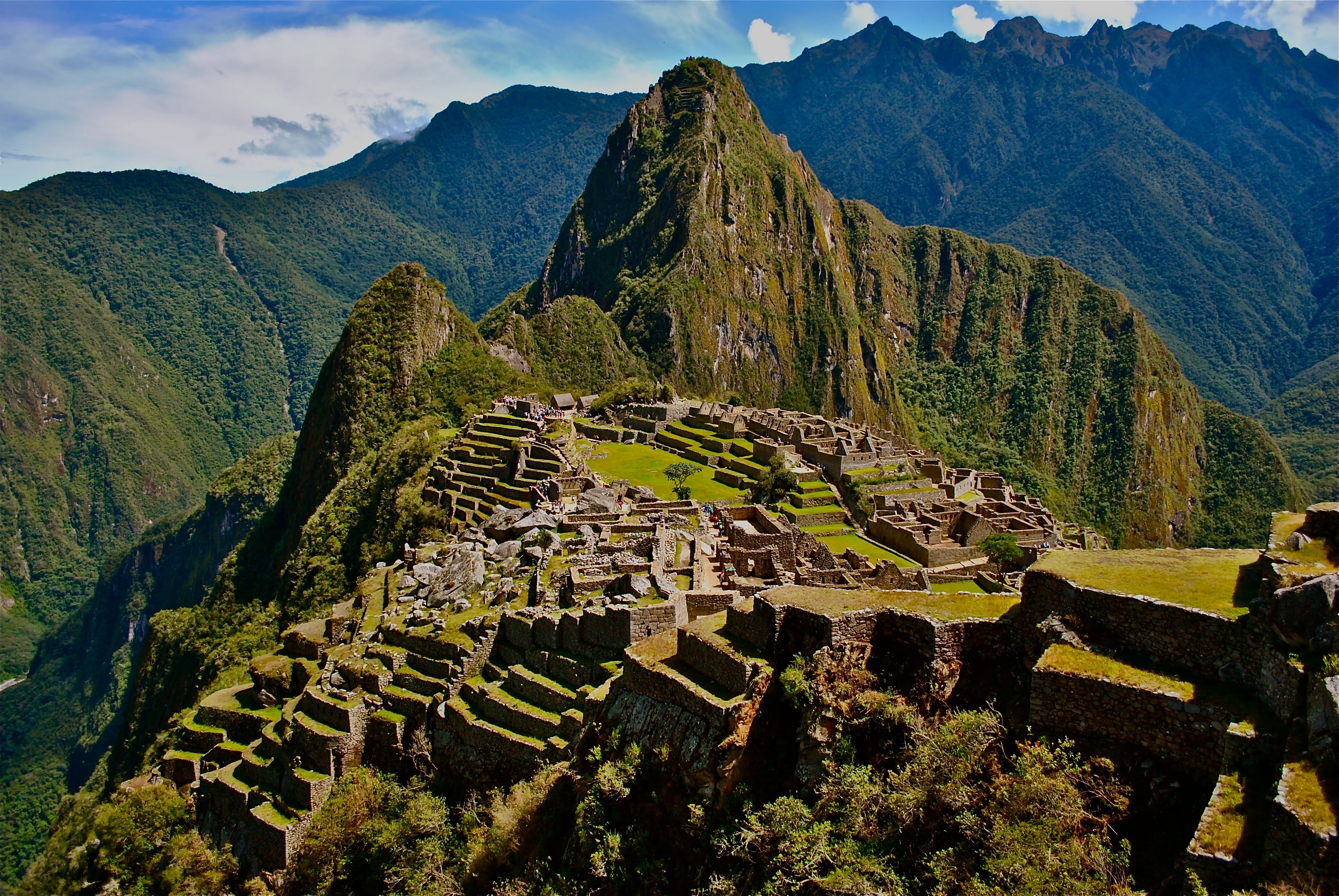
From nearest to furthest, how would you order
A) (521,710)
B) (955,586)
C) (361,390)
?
(521,710), (955,586), (361,390)

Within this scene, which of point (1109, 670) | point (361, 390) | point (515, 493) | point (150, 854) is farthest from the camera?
point (361, 390)

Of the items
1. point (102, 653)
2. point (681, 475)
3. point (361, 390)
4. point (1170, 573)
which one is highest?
point (361, 390)

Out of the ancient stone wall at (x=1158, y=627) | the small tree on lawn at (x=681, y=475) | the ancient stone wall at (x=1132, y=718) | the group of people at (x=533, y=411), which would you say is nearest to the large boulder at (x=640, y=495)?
the small tree on lawn at (x=681, y=475)

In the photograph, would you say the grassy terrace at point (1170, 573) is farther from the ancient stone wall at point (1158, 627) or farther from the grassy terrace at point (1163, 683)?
the grassy terrace at point (1163, 683)

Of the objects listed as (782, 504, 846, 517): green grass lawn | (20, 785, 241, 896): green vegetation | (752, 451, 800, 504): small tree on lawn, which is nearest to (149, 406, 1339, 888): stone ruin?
(20, 785, 241, 896): green vegetation

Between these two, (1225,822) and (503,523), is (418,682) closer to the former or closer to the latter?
(503,523)

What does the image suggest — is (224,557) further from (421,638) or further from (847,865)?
(847,865)

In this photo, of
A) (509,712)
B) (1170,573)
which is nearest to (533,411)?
(509,712)

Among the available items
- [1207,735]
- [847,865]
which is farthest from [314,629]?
[1207,735]
